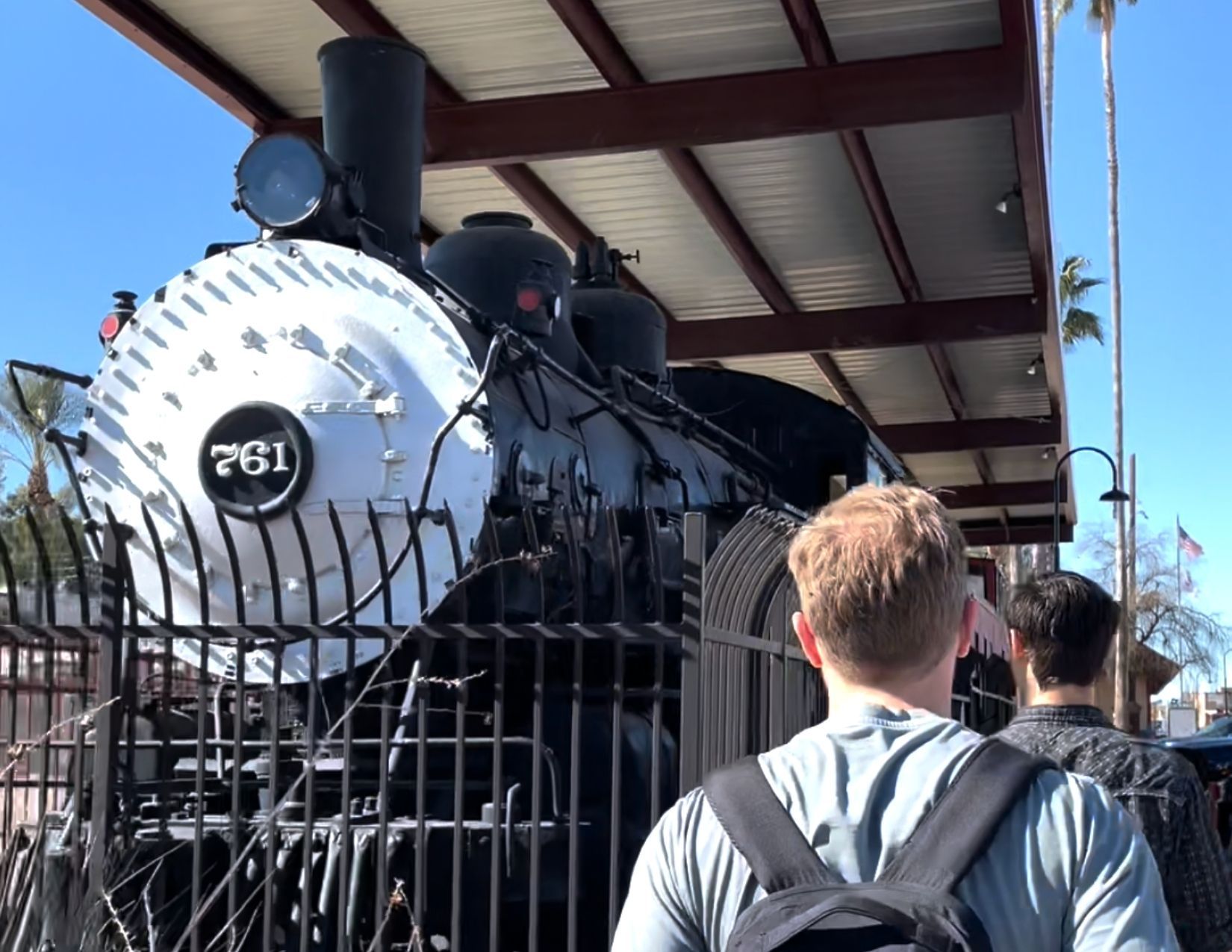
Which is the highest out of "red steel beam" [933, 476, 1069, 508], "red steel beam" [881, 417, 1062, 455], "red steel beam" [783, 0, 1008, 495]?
"red steel beam" [783, 0, 1008, 495]

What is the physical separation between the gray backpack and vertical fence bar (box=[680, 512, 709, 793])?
80.1 inches

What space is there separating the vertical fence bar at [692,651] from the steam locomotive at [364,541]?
0.38ft

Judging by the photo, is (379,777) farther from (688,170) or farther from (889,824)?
(688,170)

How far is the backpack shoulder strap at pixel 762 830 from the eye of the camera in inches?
66.8

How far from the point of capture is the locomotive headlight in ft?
17.8

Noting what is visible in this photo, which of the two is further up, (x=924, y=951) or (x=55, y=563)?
(x=55, y=563)

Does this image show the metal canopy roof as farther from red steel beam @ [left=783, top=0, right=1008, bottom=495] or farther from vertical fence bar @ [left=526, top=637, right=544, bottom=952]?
vertical fence bar @ [left=526, top=637, right=544, bottom=952]

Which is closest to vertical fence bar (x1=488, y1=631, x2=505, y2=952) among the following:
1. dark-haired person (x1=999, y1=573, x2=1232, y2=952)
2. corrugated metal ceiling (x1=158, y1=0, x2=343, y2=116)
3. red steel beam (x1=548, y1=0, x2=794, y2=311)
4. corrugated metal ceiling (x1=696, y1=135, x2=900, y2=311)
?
dark-haired person (x1=999, y1=573, x2=1232, y2=952)

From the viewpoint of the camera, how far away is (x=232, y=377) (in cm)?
527

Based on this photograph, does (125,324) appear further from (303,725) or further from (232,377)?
(303,725)

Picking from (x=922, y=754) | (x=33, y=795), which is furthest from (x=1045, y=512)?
(x=922, y=754)

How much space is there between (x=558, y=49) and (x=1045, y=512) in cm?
1379

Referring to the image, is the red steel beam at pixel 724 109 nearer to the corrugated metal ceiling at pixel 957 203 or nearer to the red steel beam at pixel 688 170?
the red steel beam at pixel 688 170

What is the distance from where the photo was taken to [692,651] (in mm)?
3895
